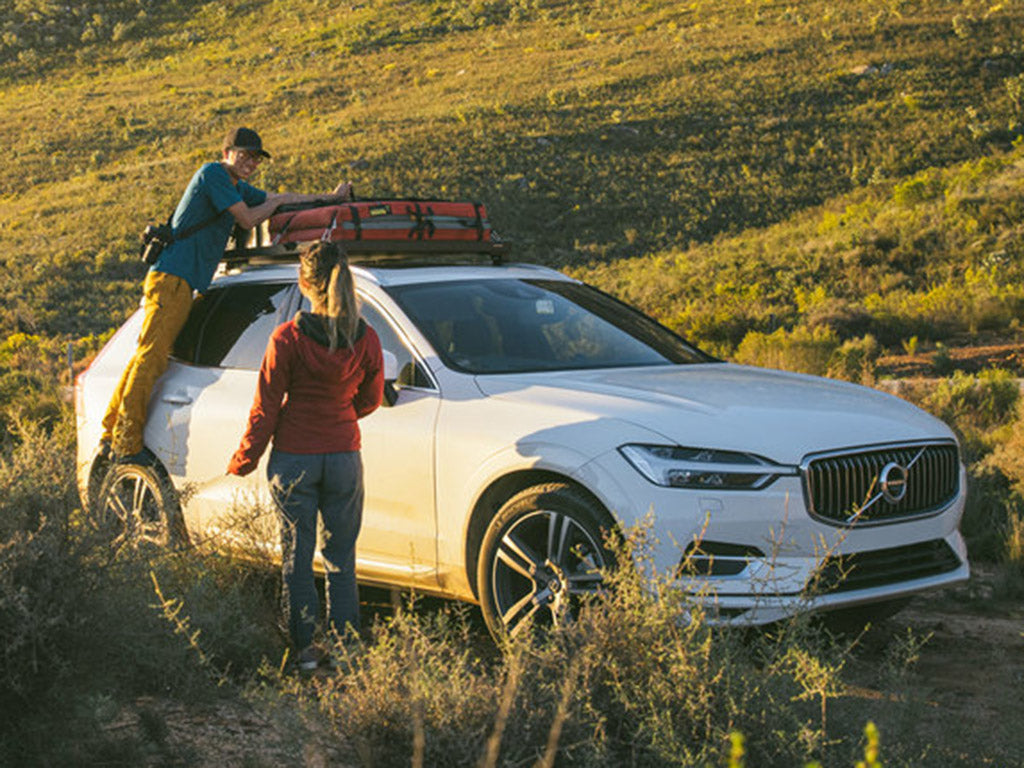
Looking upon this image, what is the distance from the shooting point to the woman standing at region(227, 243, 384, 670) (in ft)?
17.4

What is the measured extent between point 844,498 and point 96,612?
2.80 m

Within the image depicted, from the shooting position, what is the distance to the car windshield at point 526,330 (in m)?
6.08

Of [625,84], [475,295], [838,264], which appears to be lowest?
[838,264]

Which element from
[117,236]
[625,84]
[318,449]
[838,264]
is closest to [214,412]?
[318,449]

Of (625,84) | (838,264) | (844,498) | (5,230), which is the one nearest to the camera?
(844,498)

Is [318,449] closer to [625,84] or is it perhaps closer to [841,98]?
[841,98]

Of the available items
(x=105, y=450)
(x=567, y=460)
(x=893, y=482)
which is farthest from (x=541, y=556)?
(x=105, y=450)

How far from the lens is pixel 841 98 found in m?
45.0

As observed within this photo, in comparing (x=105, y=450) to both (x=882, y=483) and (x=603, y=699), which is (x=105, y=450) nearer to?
(x=603, y=699)

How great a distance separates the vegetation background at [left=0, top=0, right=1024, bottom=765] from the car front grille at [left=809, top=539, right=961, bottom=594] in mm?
320

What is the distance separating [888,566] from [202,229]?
4.14 metres

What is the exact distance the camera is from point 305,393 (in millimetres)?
5379

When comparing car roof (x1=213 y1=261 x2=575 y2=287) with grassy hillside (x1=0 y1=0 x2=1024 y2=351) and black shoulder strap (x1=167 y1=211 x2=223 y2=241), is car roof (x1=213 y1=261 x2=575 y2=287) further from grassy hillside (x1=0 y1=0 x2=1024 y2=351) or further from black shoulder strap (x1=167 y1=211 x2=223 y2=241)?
grassy hillside (x1=0 y1=0 x2=1024 y2=351)

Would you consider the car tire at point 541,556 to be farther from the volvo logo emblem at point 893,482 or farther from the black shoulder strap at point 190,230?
the black shoulder strap at point 190,230
